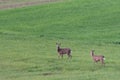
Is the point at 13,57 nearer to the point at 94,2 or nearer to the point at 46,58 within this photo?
the point at 46,58

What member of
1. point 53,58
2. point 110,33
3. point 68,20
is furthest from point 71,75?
point 68,20

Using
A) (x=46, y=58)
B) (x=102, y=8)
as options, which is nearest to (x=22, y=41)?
(x=46, y=58)

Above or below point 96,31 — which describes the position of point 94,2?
above

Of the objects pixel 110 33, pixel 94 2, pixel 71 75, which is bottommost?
pixel 71 75

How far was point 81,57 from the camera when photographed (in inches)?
1254

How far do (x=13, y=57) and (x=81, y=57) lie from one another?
4.08m

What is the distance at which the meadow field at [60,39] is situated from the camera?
26938 millimetres

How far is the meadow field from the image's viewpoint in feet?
88.4

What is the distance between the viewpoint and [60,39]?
42406 millimetres

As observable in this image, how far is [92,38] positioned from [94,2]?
16.7 meters

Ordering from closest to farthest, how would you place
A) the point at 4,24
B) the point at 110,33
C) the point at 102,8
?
the point at 110,33, the point at 4,24, the point at 102,8

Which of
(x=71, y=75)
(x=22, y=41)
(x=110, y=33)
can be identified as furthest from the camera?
(x=110, y=33)

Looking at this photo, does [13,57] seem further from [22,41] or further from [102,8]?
[102,8]

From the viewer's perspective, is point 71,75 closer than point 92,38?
Yes
